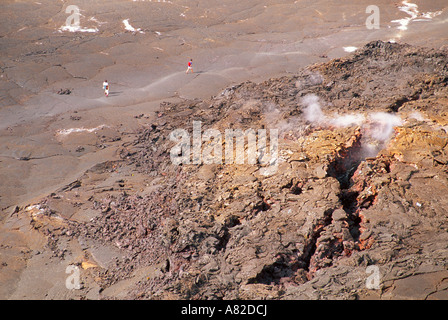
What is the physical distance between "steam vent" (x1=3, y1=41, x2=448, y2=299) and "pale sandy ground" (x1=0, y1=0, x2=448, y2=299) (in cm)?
76

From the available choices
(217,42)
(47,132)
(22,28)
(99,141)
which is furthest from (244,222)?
(22,28)

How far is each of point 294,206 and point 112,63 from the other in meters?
14.9

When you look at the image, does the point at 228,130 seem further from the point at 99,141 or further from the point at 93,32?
the point at 93,32

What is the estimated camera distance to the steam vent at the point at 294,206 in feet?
20.9

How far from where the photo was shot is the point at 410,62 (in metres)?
12.2

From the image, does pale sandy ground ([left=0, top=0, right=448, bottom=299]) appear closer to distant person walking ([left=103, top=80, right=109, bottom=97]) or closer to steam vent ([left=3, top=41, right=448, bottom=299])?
distant person walking ([left=103, top=80, right=109, bottom=97])

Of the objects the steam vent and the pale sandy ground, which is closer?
the steam vent

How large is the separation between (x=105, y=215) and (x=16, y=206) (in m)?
2.70

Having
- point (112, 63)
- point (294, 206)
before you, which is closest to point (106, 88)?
point (112, 63)

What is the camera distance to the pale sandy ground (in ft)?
37.4

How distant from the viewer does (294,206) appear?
769 cm

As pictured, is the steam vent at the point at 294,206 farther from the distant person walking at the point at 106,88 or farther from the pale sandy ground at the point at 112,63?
the distant person walking at the point at 106,88

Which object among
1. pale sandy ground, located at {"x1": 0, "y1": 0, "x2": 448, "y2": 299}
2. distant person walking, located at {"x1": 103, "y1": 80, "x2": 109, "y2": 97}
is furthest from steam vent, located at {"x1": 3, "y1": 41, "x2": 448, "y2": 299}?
distant person walking, located at {"x1": 103, "y1": 80, "x2": 109, "y2": 97}

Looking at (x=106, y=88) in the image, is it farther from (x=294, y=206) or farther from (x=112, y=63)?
(x=294, y=206)
